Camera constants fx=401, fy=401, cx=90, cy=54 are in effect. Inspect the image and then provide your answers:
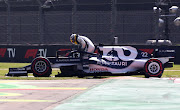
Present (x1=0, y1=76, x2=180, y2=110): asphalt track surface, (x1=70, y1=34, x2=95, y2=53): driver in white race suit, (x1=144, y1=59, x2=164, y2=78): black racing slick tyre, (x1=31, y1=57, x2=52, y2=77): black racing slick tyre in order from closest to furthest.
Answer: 1. (x1=0, y1=76, x2=180, y2=110): asphalt track surface
2. (x1=144, y1=59, x2=164, y2=78): black racing slick tyre
3. (x1=31, y1=57, x2=52, y2=77): black racing slick tyre
4. (x1=70, y1=34, x2=95, y2=53): driver in white race suit

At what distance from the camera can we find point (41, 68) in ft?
50.4

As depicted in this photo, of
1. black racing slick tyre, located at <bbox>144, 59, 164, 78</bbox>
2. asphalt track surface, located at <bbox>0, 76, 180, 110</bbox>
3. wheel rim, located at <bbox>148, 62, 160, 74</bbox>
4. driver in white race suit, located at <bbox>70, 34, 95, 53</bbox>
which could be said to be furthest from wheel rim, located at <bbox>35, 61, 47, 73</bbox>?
wheel rim, located at <bbox>148, 62, 160, 74</bbox>

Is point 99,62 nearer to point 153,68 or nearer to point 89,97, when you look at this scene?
point 153,68

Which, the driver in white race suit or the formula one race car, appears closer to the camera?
the formula one race car

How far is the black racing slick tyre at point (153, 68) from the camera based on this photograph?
49.8 ft

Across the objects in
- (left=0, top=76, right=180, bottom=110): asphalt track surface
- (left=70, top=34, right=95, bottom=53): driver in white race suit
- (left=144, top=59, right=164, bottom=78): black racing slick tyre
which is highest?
(left=70, top=34, right=95, bottom=53): driver in white race suit

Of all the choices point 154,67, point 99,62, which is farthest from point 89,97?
point 154,67

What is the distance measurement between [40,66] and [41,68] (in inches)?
3.4

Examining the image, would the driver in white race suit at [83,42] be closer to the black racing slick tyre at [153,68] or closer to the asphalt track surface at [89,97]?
the black racing slick tyre at [153,68]

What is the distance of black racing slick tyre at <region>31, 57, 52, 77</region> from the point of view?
50.2 feet

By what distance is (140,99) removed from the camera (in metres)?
9.03

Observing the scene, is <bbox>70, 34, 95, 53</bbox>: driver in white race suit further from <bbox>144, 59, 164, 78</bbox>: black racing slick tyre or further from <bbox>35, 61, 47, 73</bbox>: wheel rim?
<bbox>144, 59, 164, 78</bbox>: black racing slick tyre

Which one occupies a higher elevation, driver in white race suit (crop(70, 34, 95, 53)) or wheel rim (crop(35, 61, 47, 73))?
driver in white race suit (crop(70, 34, 95, 53))

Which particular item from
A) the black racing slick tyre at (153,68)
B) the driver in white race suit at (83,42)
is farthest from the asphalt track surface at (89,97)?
the driver in white race suit at (83,42)
